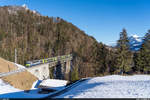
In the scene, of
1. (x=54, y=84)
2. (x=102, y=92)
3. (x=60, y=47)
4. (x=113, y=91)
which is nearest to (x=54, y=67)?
(x=54, y=84)

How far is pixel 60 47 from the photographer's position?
2613 inches

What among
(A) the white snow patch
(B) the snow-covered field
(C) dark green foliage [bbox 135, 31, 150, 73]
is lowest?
(A) the white snow patch

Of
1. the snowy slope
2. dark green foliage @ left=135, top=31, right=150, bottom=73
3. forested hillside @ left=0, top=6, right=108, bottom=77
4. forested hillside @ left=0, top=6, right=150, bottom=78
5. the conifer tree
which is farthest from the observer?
forested hillside @ left=0, top=6, right=108, bottom=77

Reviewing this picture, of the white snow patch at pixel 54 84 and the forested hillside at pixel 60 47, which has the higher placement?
the forested hillside at pixel 60 47

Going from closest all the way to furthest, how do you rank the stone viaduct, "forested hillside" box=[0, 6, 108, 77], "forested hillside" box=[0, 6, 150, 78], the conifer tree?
the stone viaduct
the conifer tree
"forested hillside" box=[0, 6, 150, 78]
"forested hillside" box=[0, 6, 108, 77]

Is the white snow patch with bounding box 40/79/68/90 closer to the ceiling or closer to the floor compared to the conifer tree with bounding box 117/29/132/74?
closer to the floor

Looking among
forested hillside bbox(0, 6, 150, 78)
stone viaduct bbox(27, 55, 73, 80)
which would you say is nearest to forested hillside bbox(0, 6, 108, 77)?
forested hillside bbox(0, 6, 150, 78)

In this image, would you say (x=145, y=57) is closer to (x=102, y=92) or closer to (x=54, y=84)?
(x=54, y=84)

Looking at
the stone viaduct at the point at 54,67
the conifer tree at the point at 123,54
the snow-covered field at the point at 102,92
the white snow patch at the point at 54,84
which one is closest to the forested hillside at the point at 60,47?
the conifer tree at the point at 123,54

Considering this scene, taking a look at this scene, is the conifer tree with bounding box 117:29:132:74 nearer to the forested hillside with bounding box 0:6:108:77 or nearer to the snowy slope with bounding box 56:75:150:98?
the forested hillside with bounding box 0:6:108:77

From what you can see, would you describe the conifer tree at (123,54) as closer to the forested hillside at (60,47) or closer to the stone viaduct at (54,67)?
the forested hillside at (60,47)

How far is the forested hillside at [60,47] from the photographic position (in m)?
28.6

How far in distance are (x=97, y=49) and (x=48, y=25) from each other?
74.3 meters

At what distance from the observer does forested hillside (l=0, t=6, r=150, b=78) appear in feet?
93.8
